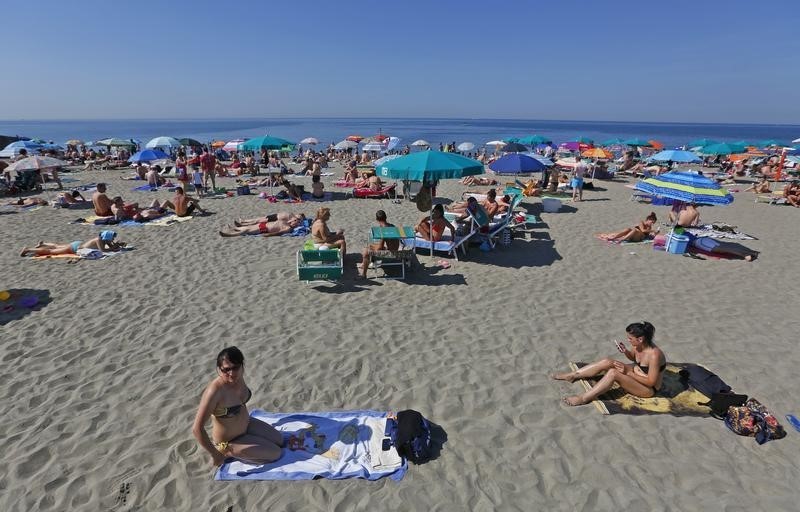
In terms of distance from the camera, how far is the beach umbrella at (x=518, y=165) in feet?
39.7

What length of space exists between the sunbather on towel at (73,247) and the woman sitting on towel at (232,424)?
24.4 feet

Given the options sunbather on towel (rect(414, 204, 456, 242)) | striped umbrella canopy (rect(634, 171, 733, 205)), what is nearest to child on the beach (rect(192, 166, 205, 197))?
sunbather on towel (rect(414, 204, 456, 242))

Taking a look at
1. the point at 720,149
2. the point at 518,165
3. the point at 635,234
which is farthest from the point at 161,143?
the point at 720,149

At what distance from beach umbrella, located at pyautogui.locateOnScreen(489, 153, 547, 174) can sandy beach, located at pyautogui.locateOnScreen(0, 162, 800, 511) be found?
3.46 metres

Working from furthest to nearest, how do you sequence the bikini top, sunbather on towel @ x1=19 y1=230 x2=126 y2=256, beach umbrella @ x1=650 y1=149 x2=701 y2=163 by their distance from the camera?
beach umbrella @ x1=650 y1=149 x2=701 y2=163 < sunbather on towel @ x1=19 y1=230 x2=126 y2=256 < the bikini top

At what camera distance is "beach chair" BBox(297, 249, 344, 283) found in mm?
7117

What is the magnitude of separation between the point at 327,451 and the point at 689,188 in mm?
8663

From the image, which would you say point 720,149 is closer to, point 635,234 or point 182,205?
point 635,234

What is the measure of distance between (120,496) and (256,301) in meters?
3.64

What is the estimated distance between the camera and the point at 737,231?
11602 millimetres

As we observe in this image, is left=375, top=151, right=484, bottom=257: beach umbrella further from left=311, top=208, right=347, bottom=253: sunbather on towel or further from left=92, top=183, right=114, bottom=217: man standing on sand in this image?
left=92, top=183, right=114, bottom=217: man standing on sand

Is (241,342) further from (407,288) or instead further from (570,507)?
(570,507)

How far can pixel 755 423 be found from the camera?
3.87 meters

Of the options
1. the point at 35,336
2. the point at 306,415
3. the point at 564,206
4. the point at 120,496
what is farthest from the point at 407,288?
the point at 564,206
